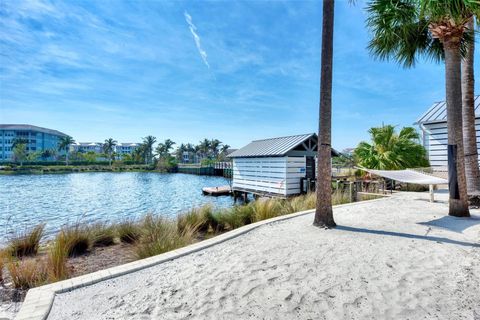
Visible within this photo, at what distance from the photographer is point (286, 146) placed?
44.4 ft

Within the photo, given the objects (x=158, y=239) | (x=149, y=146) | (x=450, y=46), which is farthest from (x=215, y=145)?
(x=158, y=239)

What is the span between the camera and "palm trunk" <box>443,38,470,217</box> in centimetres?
605

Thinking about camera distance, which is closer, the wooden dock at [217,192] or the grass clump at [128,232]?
the grass clump at [128,232]

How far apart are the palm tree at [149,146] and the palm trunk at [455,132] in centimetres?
8559

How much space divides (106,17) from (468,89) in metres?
11.0

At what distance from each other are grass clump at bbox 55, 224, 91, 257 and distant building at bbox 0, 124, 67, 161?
295 feet

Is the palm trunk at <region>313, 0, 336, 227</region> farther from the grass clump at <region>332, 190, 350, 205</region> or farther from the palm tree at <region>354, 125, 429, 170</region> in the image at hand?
the palm tree at <region>354, 125, 429, 170</region>

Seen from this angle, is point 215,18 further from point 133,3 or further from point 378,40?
point 378,40

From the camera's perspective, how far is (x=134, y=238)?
6383 millimetres

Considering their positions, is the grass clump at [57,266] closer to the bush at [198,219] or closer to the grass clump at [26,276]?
the grass clump at [26,276]

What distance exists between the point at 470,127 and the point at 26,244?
11.6 m

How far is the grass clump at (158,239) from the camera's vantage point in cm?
459

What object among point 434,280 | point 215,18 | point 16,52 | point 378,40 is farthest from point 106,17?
point 434,280

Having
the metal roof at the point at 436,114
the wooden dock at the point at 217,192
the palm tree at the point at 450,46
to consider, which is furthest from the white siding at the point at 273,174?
the palm tree at the point at 450,46
